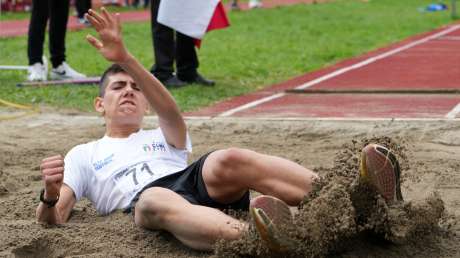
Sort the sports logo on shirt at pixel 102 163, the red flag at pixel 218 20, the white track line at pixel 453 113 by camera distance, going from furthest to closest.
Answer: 1. the red flag at pixel 218 20
2. the white track line at pixel 453 113
3. the sports logo on shirt at pixel 102 163

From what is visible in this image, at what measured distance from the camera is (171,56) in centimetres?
855

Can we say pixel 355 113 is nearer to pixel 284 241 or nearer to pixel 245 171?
pixel 245 171

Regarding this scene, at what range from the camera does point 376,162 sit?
349 cm

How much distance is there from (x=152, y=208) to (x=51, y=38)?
5636 millimetres

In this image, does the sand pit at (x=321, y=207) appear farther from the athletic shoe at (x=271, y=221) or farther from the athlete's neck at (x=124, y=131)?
the athlete's neck at (x=124, y=131)

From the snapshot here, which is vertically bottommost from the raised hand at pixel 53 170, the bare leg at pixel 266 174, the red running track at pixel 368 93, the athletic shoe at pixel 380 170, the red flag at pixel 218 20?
the red running track at pixel 368 93

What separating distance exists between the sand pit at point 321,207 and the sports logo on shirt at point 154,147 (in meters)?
0.33

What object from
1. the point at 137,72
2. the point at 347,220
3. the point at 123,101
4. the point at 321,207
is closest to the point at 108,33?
the point at 137,72

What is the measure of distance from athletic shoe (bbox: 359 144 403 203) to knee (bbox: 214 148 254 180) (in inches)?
18.9

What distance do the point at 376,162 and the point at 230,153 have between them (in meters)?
0.60

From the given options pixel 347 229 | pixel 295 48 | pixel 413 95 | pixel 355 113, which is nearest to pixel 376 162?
pixel 347 229

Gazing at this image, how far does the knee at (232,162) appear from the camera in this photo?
3.67 metres

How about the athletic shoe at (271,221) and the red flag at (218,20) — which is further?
the red flag at (218,20)

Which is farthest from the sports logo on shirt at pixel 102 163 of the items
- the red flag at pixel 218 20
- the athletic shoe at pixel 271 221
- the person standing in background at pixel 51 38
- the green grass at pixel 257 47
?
the person standing in background at pixel 51 38
